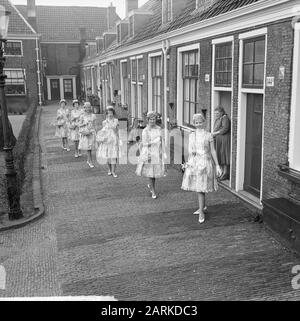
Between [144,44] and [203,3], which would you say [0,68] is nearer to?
[203,3]

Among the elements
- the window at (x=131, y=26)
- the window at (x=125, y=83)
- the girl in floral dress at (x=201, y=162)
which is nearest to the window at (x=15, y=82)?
the window at (x=125, y=83)

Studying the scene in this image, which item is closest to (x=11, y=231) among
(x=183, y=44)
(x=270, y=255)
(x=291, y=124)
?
(x=270, y=255)

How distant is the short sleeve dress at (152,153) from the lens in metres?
9.04

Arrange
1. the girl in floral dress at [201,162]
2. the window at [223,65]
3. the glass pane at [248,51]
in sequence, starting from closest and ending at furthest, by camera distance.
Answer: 1. the girl in floral dress at [201,162]
2. the glass pane at [248,51]
3. the window at [223,65]

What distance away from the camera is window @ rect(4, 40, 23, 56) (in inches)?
1524

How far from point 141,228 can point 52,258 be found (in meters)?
1.79

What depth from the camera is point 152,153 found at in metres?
9.04

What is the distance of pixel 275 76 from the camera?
7.14 meters

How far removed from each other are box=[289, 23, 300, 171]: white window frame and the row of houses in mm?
34181

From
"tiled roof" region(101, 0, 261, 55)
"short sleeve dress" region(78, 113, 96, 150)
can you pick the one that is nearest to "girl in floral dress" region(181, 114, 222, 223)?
"tiled roof" region(101, 0, 261, 55)

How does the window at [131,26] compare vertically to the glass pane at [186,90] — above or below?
above

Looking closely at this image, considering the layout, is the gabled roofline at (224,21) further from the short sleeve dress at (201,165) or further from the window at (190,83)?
the short sleeve dress at (201,165)

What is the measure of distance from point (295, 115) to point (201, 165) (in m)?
1.83

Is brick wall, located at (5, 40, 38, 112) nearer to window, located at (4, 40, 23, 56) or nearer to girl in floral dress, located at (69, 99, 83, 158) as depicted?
window, located at (4, 40, 23, 56)
